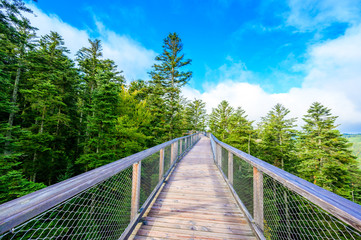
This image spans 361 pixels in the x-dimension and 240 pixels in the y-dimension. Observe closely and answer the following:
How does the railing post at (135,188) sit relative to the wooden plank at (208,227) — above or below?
above

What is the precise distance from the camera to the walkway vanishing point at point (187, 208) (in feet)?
3.00

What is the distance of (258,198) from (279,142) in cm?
2763

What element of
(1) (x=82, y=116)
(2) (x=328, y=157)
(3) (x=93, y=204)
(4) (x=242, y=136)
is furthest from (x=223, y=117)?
(3) (x=93, y=204)

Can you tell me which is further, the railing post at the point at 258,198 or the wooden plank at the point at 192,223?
the wooden plank at the point at 192,223

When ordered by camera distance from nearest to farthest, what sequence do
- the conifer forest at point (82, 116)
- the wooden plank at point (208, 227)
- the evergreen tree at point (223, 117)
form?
the wooden plank at point (208, 227)
the conifer forest at point (82, 116)
the evergreen tree at point (223, 117)

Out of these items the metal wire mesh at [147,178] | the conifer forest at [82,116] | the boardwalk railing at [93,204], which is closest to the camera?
the boardwalk railing at [93,204]

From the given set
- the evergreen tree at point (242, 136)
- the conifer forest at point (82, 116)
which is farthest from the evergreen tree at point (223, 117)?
the conifer forest at point (82, 116)

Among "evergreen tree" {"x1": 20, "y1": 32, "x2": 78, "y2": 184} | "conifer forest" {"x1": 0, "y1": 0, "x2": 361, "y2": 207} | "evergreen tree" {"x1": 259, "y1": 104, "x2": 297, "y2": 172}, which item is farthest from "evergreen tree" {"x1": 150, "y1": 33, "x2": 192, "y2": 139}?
"evergreen tree" {"x1": 259, "y1": 104, "x2": 297, "y2": 172}

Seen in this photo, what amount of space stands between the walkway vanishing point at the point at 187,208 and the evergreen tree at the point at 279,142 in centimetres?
2314

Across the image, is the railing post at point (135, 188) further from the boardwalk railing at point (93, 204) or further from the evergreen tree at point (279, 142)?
the evergreen tree at point (279, 142)

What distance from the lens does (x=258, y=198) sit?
207 centimetres

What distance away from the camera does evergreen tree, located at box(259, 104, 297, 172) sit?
70.8ft

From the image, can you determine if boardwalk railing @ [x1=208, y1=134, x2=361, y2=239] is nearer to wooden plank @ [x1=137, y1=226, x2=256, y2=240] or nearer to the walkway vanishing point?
the walkway vanishing point

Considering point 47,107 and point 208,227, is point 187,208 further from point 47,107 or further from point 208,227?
point 47,107
